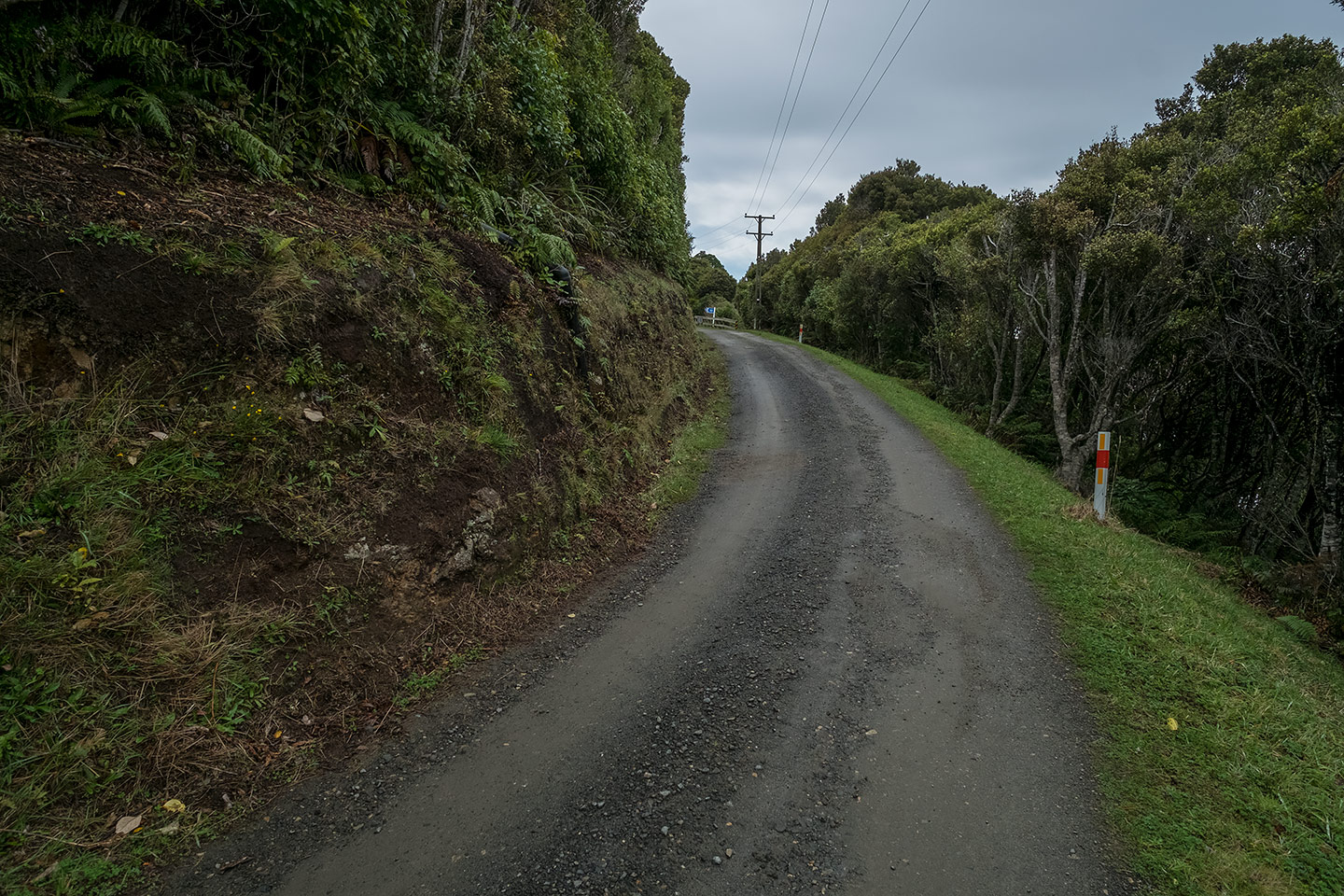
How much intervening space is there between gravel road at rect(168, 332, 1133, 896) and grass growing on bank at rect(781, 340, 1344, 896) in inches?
9.1

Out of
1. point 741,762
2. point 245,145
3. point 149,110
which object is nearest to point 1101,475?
point 741,762

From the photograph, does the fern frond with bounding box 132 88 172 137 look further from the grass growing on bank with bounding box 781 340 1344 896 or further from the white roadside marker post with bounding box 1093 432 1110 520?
the white roadside marker post with bounding box 1093 432 1110 520

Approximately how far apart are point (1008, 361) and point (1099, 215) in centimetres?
668

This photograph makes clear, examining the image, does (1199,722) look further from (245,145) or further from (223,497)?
(245,145)

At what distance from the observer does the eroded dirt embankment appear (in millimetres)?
2902

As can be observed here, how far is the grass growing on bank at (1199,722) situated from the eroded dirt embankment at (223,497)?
430 centimetres

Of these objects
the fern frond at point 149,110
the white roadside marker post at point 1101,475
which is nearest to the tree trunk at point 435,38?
the fern frond at point 149,110

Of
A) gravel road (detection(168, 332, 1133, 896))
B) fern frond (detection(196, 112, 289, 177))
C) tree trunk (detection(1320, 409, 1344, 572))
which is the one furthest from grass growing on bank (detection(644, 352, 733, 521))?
tree trunk (detection(1320, 409, 1344, 572))

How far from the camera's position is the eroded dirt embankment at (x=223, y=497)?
2.90m

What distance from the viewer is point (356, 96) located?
633 centimetres

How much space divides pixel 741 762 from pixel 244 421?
12.9 feet

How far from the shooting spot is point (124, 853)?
266 cm

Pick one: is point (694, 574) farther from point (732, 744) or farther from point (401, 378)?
point (401, 378)

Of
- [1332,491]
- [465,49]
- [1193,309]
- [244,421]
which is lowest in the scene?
[1332,491]
